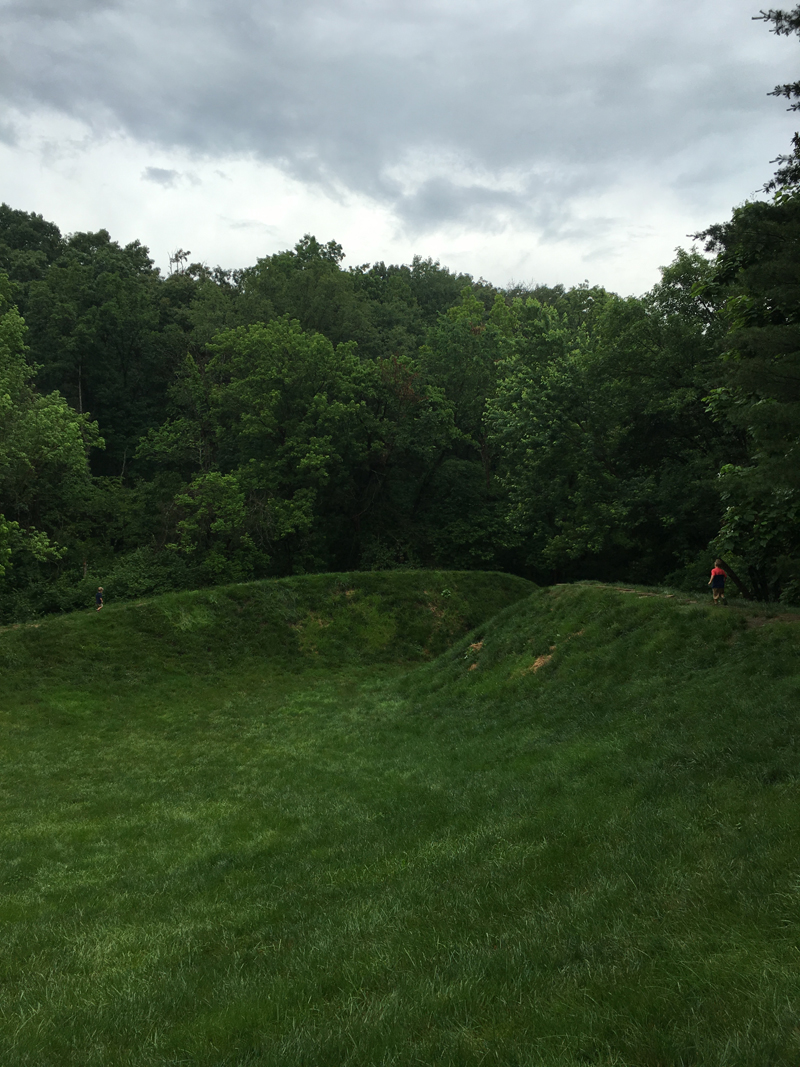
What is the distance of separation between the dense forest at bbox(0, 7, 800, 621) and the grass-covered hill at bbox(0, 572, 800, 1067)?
16.6ft

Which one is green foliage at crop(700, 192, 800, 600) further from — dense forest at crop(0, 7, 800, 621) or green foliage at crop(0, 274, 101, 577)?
green foliage at crop(0, 274, 101, 577)

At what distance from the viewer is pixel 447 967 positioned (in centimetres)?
472

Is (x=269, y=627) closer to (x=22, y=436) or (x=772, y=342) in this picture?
(x=22, y=436)

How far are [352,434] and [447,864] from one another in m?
35.3

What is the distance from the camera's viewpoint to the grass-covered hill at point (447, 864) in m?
3.91

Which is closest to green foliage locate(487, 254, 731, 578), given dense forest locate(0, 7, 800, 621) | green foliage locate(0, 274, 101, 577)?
dense forest locate(0, 7, 800, 621)

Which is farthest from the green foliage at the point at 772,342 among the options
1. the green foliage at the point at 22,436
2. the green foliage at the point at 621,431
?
the green foliage at the point at 22,436

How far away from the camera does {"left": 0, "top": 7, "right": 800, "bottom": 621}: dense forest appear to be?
2803cm

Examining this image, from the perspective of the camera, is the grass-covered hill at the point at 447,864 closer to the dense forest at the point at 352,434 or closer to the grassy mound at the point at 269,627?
the grassy mound at the point at 269,627

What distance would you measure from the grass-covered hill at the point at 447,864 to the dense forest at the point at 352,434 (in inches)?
200

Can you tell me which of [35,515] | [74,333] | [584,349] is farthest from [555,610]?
[74,333]

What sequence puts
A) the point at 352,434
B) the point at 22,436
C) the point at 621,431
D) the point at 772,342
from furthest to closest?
the point at 352,434
the point at 621,431
the point at 22,436
the point at 772,342

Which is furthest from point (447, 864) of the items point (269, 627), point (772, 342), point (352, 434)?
point (352, 434)

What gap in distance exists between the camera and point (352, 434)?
41062 millimetres
